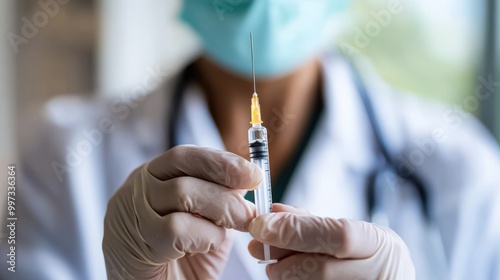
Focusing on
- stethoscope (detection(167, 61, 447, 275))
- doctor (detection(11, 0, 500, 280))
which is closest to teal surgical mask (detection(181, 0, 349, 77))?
doctor (detection(11, 0, 500, 280))

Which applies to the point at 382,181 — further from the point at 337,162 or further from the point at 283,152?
the point at 283,152

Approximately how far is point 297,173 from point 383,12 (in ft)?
1.36

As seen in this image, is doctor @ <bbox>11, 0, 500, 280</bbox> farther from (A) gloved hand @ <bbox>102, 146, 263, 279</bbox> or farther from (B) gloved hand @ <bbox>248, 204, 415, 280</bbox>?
(B) gloved hand @ <bbox>248, 204, 415, 280</bbox>

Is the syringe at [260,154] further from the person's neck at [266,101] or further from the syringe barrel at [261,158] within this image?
the person's neck at [266,101]

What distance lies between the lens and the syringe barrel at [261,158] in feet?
3.61

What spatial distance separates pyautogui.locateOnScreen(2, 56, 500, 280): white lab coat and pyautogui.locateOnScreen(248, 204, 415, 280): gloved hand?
142 mm

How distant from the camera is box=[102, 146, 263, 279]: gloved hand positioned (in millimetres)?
1102

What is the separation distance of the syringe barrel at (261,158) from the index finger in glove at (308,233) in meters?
0.03

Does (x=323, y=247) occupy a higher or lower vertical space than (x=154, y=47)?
lower

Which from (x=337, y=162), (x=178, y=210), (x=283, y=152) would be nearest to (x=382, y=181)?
(x=337, y=162)

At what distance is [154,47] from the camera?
1322mm

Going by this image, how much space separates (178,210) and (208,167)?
0.10 m

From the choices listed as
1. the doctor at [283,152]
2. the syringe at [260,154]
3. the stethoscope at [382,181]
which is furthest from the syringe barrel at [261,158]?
the stethoscope at [382,181]

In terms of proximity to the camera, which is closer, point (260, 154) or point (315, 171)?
point (260, 154)
